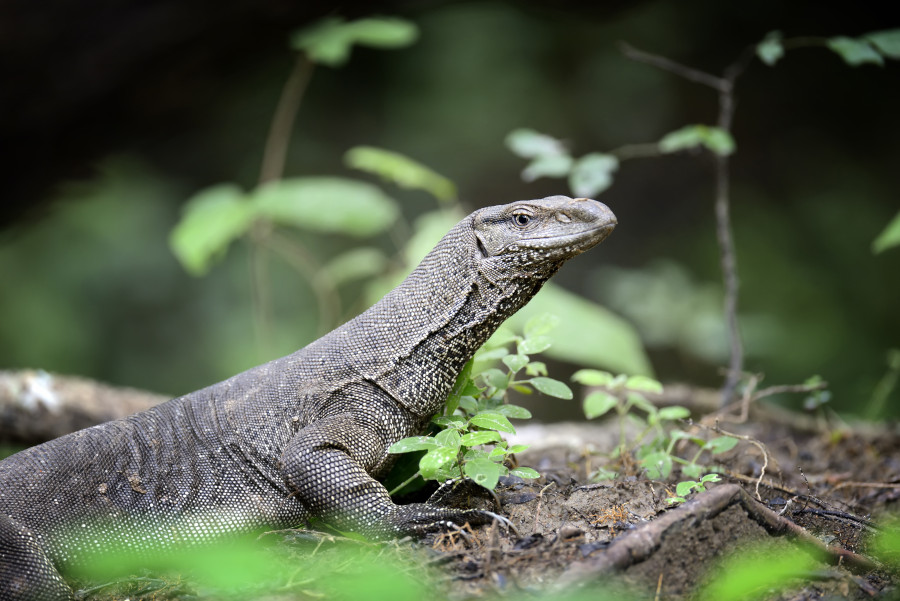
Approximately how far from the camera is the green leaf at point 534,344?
164 inches

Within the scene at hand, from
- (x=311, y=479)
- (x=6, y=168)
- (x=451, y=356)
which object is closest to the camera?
(x=311, y=479)

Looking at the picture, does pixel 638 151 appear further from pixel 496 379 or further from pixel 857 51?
pixel 496 379

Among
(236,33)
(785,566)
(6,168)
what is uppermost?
(236,33)

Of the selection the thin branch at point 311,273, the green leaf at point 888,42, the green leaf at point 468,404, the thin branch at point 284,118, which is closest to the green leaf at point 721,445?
the green leaf at point 468,404

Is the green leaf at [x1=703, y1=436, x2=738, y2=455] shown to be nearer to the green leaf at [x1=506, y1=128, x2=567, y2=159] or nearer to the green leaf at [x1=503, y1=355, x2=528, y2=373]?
the green leaf at [x1=503, y1=355, x2=528, y2=373]

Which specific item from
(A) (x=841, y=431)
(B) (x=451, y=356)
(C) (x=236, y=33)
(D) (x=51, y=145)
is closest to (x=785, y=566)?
(B) (x=451, y=356)

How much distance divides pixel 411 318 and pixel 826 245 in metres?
10.2

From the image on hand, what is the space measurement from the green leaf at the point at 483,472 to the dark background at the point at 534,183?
25.2ft

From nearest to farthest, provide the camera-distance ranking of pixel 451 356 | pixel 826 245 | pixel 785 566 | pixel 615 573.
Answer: pixel 785 566
pixel 615 573
pixel 451 356
pixel 826 245

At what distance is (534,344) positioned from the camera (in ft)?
13.8

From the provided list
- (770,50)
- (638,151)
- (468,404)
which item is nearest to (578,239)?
(468,404)

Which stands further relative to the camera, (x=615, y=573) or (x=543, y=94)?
(x=543, y=94)

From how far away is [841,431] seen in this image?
20.9 ft

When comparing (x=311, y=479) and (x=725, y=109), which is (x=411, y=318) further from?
(x=725, y=109)
